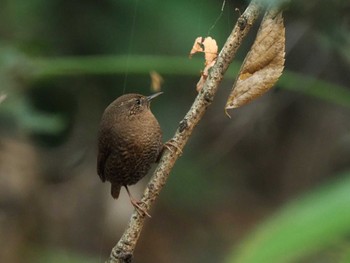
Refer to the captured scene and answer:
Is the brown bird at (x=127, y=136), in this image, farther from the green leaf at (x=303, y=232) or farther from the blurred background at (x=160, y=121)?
the green leaf at (x=303, y=232)

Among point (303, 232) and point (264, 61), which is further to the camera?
point (264, 61)

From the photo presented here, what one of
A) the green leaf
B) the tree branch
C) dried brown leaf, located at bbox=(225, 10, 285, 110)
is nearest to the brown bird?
the tree branch

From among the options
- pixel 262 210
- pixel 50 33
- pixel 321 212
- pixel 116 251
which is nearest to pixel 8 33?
pixel 50 33

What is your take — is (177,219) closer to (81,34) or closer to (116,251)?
(81,34)

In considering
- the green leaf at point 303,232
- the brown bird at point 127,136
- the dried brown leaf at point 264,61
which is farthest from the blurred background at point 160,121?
the green leaf at point 303,232

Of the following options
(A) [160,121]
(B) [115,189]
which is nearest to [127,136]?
(B) [115,189]

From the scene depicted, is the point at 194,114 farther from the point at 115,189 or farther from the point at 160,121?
the point at 160,121

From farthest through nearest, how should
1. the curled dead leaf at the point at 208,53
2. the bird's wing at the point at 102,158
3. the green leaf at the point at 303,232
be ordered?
the bird's wing at the point at 102,158, the curled dead leaf at the point at 208,53, the green leaf at the point at 303,232
